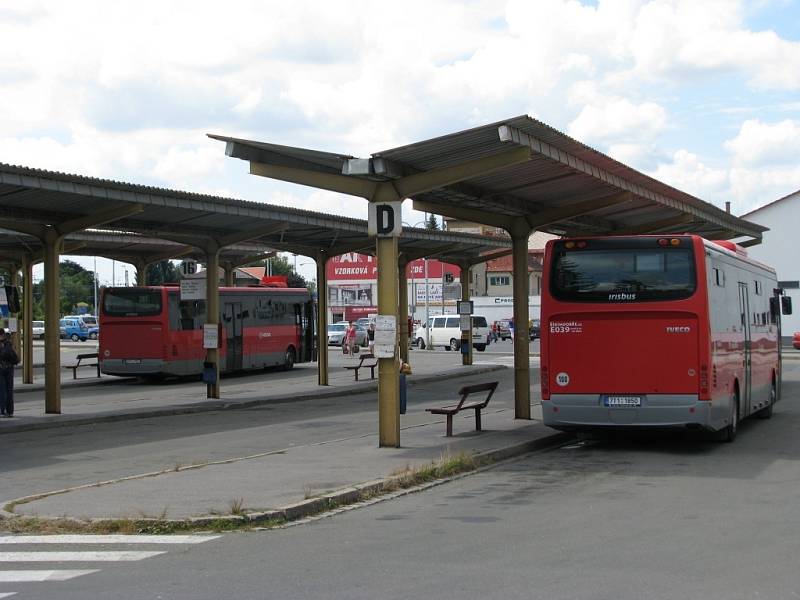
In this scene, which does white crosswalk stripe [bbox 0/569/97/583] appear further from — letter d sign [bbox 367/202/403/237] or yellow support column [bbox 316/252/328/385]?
yellow support column [bbox 316/252/328/385]

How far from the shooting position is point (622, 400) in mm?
15578

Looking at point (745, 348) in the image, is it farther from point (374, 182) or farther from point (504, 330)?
point (504, 330)

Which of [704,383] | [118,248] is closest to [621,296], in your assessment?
[704,383]

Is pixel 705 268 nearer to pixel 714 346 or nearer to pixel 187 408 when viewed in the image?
pixel 714 346

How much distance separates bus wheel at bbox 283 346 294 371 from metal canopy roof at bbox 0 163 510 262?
32.3 ft

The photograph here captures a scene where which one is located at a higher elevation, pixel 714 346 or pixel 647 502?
pixel 714 346

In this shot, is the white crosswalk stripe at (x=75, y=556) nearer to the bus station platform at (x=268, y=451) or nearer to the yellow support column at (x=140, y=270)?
the bus station platform at (x=268, y=451)

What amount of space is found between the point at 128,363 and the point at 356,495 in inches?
1036

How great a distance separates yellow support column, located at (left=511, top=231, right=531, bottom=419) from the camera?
68.1 ft

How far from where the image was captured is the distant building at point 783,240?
73.1 metres

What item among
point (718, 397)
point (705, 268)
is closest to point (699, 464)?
point (718, 397)

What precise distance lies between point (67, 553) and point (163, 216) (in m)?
16.7

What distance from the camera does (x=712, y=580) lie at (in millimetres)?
7516

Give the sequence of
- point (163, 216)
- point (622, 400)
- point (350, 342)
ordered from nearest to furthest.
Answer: point (622, 400) → point (163, 216) → point (350, 342)
